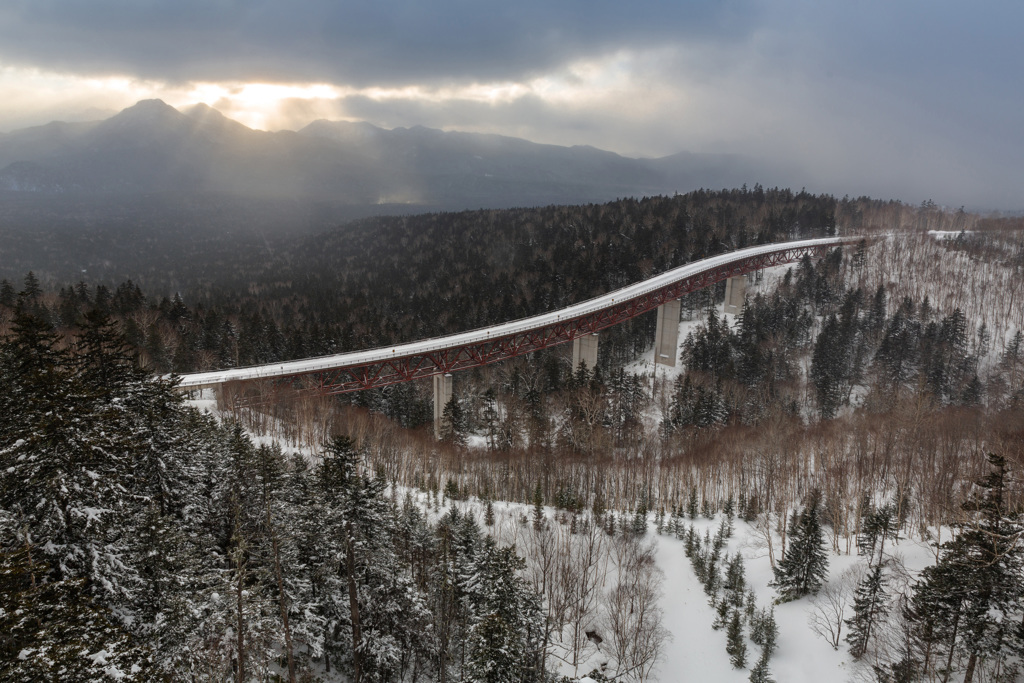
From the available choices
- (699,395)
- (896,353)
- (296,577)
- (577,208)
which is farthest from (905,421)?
Result: (577,208)

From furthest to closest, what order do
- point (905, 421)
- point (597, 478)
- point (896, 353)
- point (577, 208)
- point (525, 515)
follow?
point (577, 208) → point (896, 353) → point (905, 421) → point (597, 478) → point (525, 515)

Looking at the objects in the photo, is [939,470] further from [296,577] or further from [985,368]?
[985,368]

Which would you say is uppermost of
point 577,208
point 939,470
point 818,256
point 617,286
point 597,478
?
point 577,208

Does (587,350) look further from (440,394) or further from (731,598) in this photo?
(731,598)

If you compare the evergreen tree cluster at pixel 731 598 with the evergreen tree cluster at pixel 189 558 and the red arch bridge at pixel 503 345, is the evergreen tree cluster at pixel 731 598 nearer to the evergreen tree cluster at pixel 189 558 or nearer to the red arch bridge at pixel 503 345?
the evergreen tree cluster at pixel 189 558

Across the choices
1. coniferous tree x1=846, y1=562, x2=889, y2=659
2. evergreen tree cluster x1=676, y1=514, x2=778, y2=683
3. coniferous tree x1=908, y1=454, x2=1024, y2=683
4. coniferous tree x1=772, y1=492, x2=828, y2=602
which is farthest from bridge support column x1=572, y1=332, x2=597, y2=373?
coniferous tree x1=908, y1=454, x2=1024, y2=683

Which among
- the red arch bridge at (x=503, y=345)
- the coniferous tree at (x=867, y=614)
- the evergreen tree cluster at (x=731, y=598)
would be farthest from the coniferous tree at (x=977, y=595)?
the red arch bridge at (x=503, y=345)

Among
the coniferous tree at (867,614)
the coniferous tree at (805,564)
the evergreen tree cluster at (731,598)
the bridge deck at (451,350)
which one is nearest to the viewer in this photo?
the coniferous tree at (867,614)

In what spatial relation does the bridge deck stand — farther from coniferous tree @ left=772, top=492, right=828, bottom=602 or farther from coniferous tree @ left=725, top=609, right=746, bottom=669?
coniferous tree @ left=725, top=609, right=746, bottom=669
